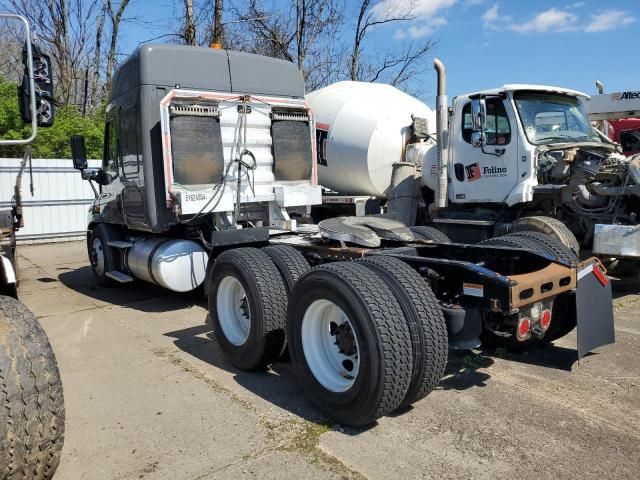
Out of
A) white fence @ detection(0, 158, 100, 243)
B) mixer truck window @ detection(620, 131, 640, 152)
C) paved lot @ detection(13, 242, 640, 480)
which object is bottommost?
paved lot @ detection(13, 242, 640, 480)

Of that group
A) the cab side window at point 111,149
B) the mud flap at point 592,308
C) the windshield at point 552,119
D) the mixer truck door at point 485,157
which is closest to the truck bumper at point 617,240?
the mixer truck door at point 485,157

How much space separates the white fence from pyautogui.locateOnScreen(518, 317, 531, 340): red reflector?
1417cm

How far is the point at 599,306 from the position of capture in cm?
388

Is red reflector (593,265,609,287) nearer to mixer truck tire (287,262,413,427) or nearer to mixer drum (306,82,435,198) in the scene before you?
mixer truck tire (287,262,413,427)

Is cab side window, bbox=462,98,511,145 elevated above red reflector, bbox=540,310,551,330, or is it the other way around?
cab side window, bbox=462,98,511,145

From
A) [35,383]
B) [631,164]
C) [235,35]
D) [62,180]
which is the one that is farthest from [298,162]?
[235,35]

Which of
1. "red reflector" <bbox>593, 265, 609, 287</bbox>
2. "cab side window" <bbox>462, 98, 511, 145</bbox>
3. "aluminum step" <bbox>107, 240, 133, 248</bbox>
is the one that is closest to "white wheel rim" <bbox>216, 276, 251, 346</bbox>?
"red reflector" <bbox>593, 265, 609, 287</bbox>

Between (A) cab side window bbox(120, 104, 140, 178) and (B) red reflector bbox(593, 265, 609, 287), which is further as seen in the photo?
(A) cab side window bbox(120, 104, 140, 178)

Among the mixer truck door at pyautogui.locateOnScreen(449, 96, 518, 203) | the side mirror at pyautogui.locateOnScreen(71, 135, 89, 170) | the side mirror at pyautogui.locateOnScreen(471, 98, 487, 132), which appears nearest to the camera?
the side mirror at pyautogui.locateOnScreen(471, 98, 487, 132)

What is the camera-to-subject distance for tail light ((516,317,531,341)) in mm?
3619

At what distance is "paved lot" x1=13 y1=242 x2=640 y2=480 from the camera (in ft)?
10.2

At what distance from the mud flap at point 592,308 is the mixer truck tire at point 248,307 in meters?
2.20

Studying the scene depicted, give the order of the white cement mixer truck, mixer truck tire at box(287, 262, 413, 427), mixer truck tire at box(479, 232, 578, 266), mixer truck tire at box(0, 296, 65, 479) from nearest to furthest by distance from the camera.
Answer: mixer truck tire at box(0, 296, 65, 479), mixer truck tire at box(287, 262, 413, 427), mixer truck tire at box(479, 232, 578, 266), the white cement mixer truck

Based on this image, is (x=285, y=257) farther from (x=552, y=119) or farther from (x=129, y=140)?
(x=552, y=119)
